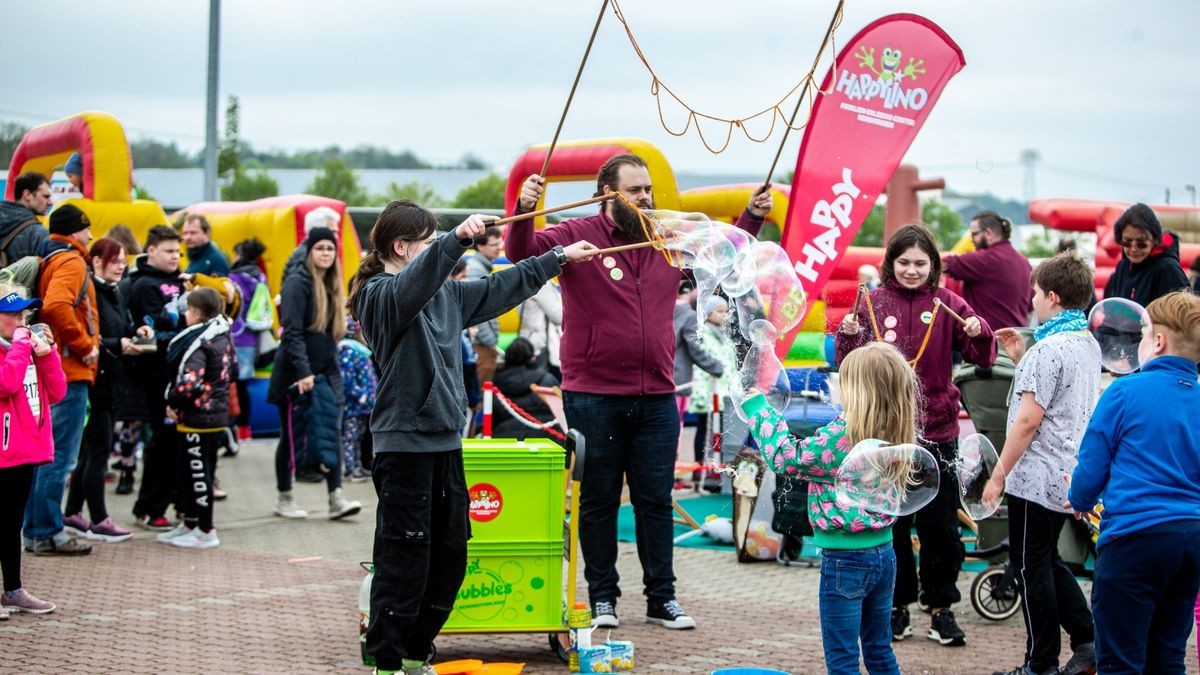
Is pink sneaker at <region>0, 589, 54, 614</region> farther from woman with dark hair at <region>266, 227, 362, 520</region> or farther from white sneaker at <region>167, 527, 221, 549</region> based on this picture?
woman with dark hair at <region>266, 227, 362, 520</region>

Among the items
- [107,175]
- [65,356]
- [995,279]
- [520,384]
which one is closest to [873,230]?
[107,175]

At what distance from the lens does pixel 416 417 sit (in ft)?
15.7

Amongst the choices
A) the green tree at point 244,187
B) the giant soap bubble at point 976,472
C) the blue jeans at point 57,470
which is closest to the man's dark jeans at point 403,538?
the giant soap bubble at point 976,472

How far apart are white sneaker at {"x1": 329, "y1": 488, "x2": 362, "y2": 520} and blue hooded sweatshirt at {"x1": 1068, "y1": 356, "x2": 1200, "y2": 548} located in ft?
20.3

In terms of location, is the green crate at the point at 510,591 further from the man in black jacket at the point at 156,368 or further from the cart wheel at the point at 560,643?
the man in black jacket at the point at 156,368

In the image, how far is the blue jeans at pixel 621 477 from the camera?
6199 millimetres

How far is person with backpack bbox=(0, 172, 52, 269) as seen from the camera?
8.02 m

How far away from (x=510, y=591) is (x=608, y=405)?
1.05m

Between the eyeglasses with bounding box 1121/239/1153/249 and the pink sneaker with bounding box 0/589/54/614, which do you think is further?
the eyeglasses with bounding box 1121/239/1153/249

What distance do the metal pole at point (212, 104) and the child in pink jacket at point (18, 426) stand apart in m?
11.1

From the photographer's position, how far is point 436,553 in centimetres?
498

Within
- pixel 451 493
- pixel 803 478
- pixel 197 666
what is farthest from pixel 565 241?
pixel 197 666

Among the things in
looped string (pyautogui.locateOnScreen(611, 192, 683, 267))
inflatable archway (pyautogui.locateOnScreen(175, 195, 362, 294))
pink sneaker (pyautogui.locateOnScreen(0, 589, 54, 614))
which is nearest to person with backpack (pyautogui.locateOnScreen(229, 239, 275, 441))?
inflatable archway (pyautogui.locateOnScreen(175, 195, 362, 294))

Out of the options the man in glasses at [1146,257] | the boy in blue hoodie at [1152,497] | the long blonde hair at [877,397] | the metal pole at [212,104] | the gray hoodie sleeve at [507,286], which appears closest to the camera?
the boy in blue hoodie at [1152,497]
